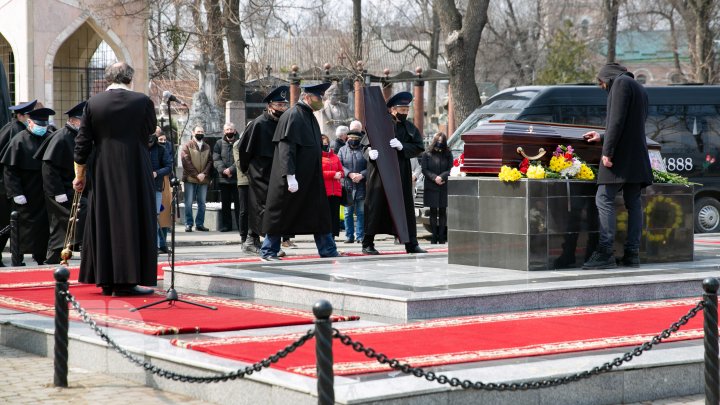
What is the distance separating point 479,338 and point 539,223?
335 cm

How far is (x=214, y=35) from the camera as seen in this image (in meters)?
30.3

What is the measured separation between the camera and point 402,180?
46.8 feet

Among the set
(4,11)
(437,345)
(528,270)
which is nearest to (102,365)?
(437,345)

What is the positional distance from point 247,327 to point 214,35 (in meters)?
22.3

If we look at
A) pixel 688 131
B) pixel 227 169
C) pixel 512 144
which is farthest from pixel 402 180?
pixel 688 131

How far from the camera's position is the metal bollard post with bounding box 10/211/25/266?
1362 centimetres

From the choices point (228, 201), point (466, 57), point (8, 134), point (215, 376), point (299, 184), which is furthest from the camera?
point (466, 57)

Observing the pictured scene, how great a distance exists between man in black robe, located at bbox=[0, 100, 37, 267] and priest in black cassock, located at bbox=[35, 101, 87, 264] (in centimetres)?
81

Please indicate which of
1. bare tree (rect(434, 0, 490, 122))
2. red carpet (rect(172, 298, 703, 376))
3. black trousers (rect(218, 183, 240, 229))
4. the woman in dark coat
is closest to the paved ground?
red carpet (rect(172, 298, 703, 376))

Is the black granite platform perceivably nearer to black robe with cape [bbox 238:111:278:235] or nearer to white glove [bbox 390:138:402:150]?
white glove [bbox 390:138:402:150]

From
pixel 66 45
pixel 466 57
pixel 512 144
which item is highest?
pixel 66 45

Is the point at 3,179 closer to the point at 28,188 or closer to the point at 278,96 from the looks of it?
the point at 28,188

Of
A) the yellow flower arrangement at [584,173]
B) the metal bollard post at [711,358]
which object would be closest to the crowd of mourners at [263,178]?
the yellow flower arrangement at [584,173]

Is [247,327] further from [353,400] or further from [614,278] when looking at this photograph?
[614,278]
